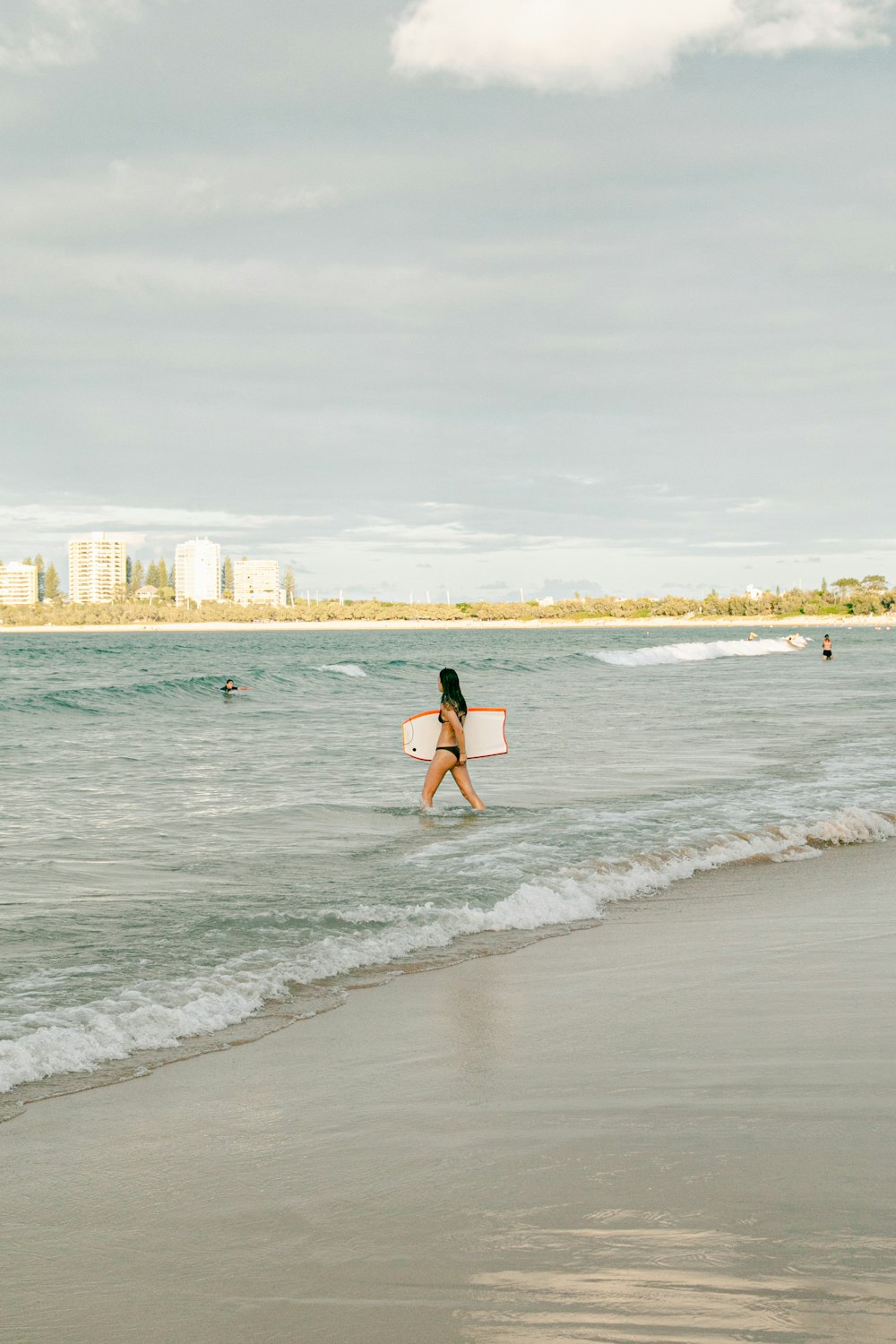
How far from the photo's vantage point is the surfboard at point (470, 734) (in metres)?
16.5

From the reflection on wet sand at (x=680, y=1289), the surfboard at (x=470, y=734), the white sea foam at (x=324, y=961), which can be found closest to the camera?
the reflection on wet sand at (x=680, y=1289)

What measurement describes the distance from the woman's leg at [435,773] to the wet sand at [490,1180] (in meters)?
7.64

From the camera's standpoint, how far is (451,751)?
48.3 feet

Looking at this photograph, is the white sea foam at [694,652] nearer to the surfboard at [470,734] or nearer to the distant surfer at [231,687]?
→ the distant surfer at [231,687]

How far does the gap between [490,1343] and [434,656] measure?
8340 centimetres

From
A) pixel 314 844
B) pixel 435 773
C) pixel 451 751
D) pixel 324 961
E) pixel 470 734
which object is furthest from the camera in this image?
pixel 470 734

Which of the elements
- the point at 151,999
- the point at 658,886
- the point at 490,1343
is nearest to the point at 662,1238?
the point at 490,1343

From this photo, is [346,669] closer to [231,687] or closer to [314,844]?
[231,687]

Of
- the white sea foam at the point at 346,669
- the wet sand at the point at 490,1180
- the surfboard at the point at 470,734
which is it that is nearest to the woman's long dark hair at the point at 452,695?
the surfboard at the point at 470,734

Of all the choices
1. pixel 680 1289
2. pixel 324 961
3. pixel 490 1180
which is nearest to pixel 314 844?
pixel 324 961

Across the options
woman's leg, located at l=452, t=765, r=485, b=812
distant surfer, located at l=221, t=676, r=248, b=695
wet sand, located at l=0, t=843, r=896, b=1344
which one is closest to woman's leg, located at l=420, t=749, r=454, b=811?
woman's leg, located at l=452, t=765, r=485, b=812

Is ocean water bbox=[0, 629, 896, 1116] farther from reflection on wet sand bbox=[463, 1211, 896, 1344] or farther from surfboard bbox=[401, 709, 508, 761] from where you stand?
reflection on wet sand bbox=[463, 1211, 896, 1344]

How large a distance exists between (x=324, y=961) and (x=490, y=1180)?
11.0 ft

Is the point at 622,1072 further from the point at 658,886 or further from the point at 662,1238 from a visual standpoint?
the point at 658,886
